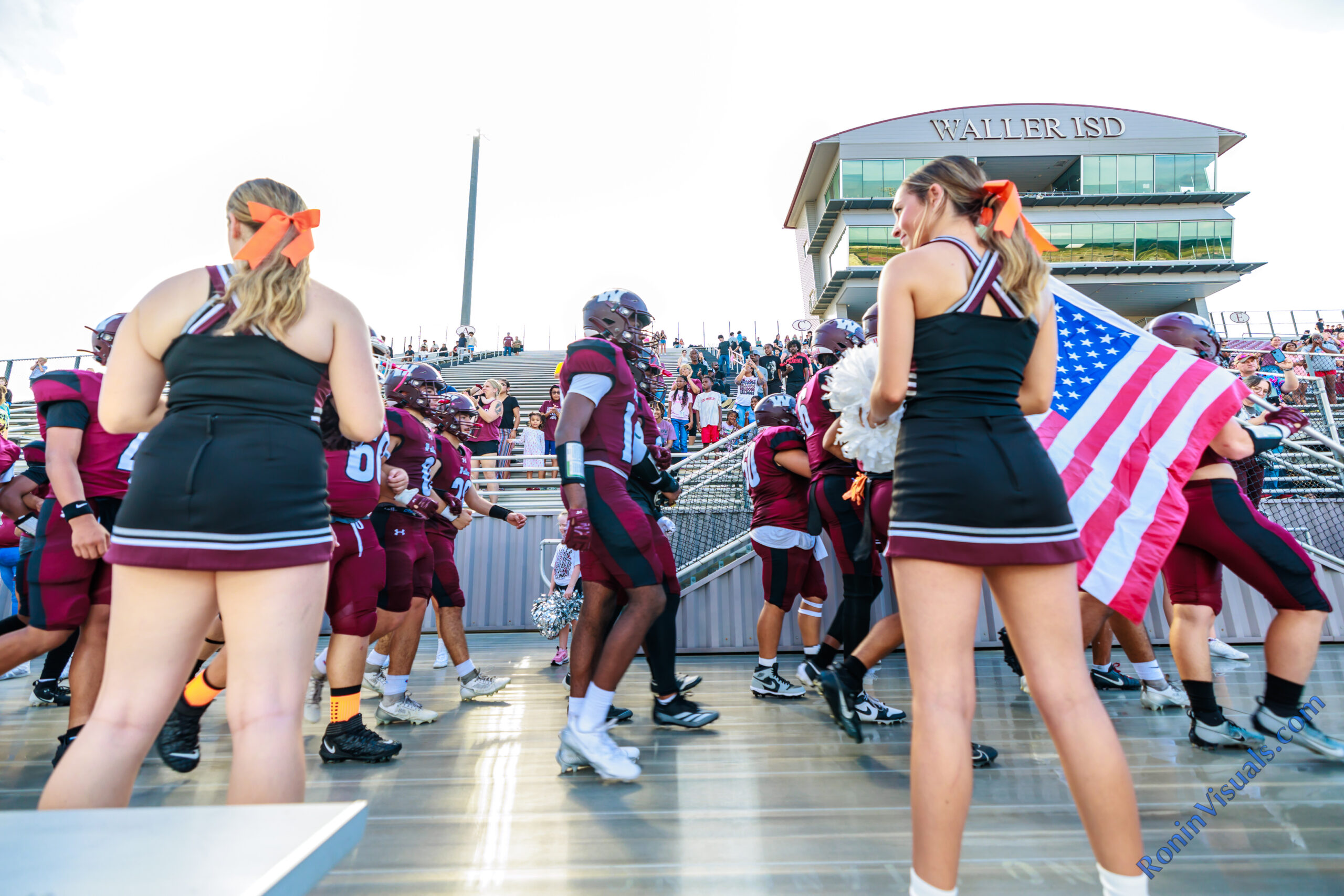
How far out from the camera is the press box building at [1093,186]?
40.1 m

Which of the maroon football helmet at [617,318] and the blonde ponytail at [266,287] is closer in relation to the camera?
the blonde ponytail at [266,287]

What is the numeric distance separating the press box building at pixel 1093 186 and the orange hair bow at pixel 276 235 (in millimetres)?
40412

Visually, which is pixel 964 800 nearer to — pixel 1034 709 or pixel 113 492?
pixel 1034 709

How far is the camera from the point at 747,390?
14.3 m

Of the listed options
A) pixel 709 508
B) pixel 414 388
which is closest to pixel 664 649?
pixel 414 388

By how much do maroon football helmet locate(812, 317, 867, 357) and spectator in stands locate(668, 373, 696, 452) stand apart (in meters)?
7.93

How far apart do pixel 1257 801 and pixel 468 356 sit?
89.5ft

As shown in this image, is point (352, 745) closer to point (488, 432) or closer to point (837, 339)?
point (837, 339)

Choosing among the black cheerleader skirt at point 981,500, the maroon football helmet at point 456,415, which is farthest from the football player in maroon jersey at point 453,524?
the black cheerleader skirt at point 981,500

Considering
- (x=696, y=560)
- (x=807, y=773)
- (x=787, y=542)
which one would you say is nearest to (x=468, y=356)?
(x=696, y=560)

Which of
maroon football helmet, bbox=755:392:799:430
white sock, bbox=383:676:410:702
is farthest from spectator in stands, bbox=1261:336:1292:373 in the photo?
white sock, bbox=383:676:410:702

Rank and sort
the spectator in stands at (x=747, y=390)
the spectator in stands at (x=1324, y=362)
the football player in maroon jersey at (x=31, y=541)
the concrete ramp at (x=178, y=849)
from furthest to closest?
the spectator in stands at (x=747, y=390), the spectator in stands at (x=1324, y=362), the football player in maroon jersey at (x=31, y=541), the concrete ramp at (x=178, y=849)

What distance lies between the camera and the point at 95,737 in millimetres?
1670

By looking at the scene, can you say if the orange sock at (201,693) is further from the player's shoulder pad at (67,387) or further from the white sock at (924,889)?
the white sock at (924,889)
